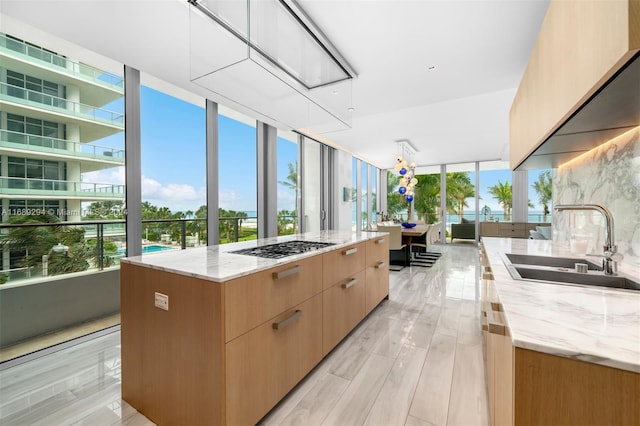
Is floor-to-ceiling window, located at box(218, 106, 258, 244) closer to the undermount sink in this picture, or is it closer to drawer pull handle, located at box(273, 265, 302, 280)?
drawer pull handle, located at box(273, 265, 302, 280)

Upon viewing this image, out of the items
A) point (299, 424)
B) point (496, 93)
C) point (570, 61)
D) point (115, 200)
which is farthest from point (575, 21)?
point (115, 200)

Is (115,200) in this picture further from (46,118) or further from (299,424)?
(299,424)

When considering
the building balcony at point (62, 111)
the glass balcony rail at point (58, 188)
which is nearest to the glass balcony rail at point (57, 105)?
the building balcony at point (62, 111)

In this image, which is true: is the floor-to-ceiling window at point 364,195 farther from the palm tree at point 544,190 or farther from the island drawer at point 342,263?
the island drawer at point 342,263

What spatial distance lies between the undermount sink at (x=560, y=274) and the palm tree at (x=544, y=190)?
823cm

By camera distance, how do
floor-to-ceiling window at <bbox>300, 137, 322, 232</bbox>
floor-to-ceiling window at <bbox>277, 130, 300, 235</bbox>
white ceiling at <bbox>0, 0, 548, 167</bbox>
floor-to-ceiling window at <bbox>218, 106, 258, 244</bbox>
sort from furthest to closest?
floor-to-ceiling window at <bbox>300, 137, 322, 232</bbox>, floor-to-ceiling window at <bbox>277, 130, 300, 235</bbox>, floor-to-ceiling window at <bbox>218, 106, 258, 244</bbox>, white ceiling at <bbox>0, 0, 548, 167</bbox>

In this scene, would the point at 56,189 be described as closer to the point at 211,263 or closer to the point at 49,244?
the point at 49,244

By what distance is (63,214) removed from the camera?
7.92ft

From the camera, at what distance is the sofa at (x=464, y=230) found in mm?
9148

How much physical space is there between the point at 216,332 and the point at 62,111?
2.54 metres

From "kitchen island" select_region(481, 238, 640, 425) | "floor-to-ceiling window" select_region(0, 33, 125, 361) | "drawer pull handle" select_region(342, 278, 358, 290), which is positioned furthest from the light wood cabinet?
"floor-to-ceiling window" select_region(0, 33, 125, 361)

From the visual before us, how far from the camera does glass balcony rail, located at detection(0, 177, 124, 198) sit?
6.99 ft

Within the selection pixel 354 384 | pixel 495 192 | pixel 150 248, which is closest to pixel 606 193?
pixel 354 384

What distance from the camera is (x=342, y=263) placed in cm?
224
